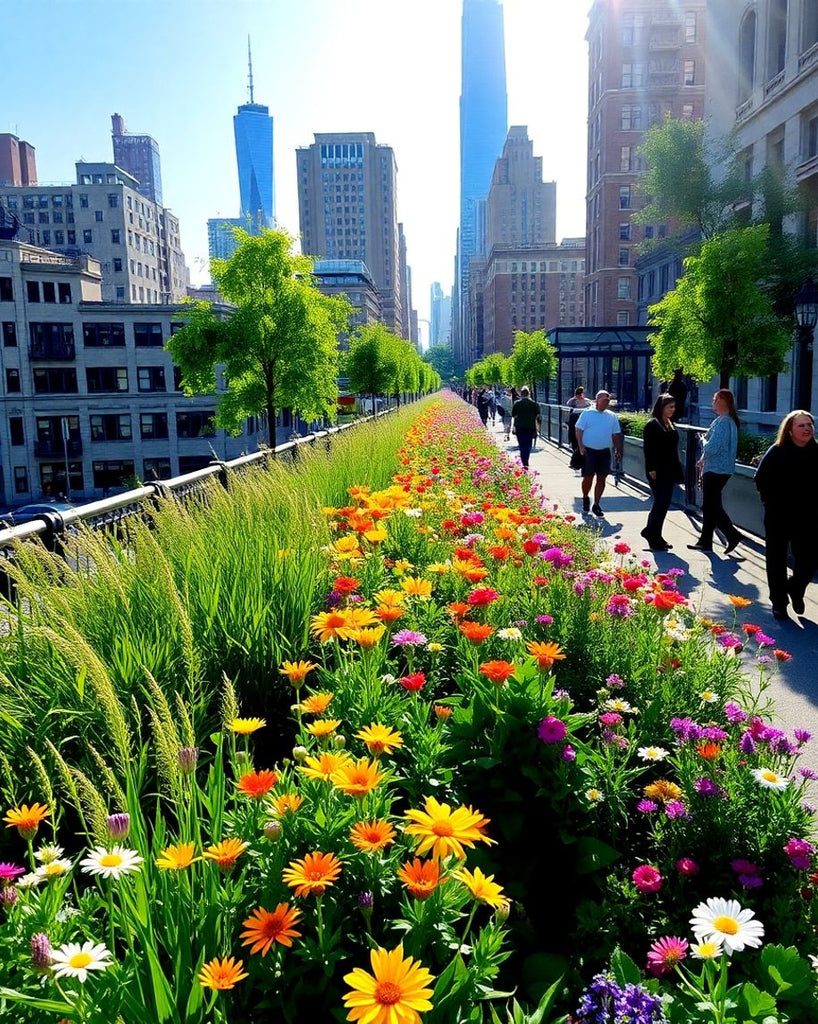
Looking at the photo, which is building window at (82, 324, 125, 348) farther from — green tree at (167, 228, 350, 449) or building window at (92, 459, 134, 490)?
green tree at (167, 228, 350, 449)

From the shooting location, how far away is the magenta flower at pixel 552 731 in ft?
8.29

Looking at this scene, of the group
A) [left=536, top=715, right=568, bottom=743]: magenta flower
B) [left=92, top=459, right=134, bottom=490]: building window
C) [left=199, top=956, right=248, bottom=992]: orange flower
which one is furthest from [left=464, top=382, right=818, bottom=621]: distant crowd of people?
[left=92, top=459, right=134, bottom=490]: building window

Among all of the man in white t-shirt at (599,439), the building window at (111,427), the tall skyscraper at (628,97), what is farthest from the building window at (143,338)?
the man in white t-shirt at (599,439)

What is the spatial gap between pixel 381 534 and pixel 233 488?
105 inches

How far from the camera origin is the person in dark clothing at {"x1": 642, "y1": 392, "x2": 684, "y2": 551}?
9.84 metres

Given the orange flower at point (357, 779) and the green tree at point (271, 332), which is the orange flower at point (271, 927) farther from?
the green tree at point (271, 332)

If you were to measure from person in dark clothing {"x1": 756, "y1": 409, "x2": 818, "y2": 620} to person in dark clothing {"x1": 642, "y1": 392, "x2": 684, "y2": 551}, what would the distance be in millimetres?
2527

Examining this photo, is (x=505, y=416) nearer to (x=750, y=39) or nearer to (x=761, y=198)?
(x=761, y=198)

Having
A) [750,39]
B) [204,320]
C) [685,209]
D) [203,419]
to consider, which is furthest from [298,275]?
[203,419]

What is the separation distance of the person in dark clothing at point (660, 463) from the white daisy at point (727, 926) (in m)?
8.38

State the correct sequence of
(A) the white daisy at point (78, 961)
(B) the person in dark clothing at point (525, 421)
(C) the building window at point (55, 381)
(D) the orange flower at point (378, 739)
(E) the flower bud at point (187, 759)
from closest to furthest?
(A) the white daisy at point (78, 961) < (E) the flower bud at point (187, 759) < (D) the orange flower at point (378, 739) < (B) the person in dark clothing at point (525, 421) < (C) the building window at point (55, 381)

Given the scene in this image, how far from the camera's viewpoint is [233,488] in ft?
22.0

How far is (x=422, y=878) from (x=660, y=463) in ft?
29.2

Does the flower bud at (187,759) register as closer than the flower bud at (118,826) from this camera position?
No
